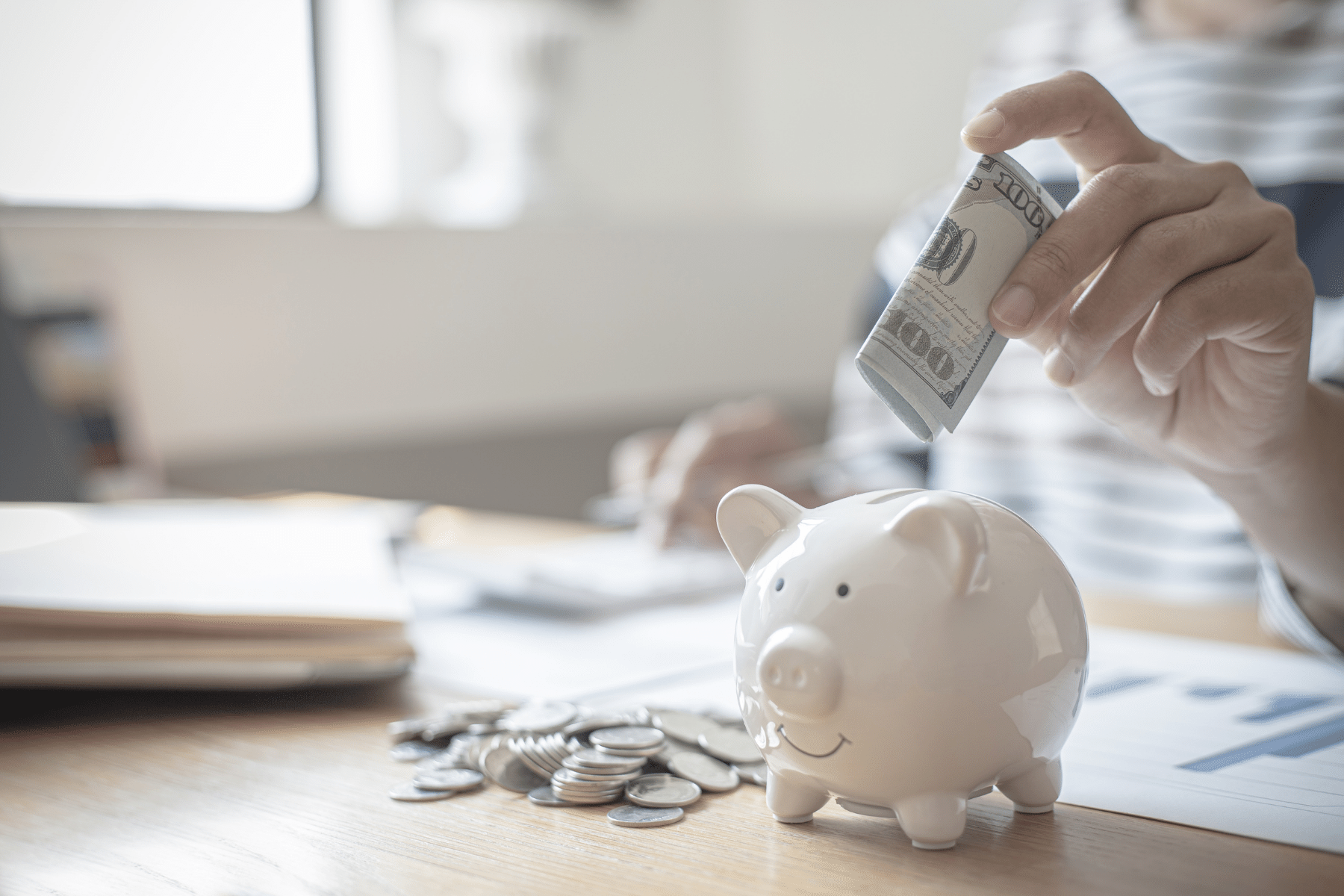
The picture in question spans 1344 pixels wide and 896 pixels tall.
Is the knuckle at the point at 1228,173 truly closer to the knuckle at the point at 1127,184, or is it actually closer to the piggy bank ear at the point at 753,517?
the knuckle at the point at 1127,184

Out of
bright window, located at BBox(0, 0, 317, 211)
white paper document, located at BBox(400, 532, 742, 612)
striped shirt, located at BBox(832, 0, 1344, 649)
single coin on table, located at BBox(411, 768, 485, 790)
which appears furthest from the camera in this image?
bright window, located at BBox(0, 0, 317, 211)

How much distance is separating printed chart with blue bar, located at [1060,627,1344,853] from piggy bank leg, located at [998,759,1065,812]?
24 millimetres

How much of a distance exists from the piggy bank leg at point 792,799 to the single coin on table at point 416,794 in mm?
151

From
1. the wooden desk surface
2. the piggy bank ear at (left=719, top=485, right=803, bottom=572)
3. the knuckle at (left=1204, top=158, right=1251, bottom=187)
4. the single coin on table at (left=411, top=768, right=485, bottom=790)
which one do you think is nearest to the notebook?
the wooden desk surface

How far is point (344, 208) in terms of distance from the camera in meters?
1.91

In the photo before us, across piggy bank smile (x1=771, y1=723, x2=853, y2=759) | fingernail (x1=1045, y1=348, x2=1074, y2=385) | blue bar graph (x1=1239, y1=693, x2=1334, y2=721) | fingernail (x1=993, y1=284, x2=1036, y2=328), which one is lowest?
blue bar graph (x1=1239, y1=693, x2=1334, y2=721)

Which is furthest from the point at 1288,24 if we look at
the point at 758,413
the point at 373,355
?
the point at 373,355

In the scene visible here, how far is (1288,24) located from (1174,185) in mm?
908

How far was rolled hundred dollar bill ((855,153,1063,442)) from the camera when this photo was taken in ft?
1.57

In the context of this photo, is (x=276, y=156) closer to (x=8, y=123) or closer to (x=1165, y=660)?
(x=8, y=123)

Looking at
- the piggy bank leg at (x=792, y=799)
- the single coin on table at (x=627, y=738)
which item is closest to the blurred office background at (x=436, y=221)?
the single coin on table at (x=627, y=738)

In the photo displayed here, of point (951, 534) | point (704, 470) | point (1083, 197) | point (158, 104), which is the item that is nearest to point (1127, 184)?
point (1083, 197)

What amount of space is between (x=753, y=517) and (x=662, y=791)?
132 mm

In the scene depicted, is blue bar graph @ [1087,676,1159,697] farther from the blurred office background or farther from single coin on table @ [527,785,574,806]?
the blurred office background
